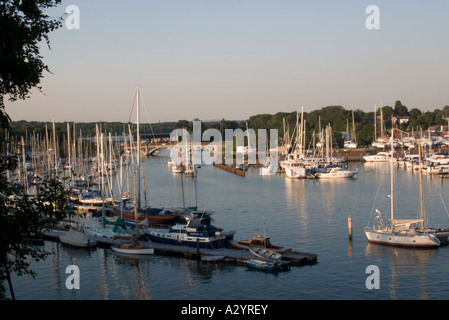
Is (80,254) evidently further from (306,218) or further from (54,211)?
(54,211)

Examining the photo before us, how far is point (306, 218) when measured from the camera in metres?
29.4

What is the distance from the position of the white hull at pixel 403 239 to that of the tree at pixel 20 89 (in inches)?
665

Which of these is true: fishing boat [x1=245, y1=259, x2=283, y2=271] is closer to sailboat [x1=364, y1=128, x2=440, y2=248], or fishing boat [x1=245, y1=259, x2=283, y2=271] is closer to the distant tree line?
sailboat [x1=364, y1=128, x2=440, y2=248]

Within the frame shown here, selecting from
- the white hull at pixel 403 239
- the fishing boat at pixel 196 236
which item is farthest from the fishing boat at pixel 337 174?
the fishing boat at pixel 196 236

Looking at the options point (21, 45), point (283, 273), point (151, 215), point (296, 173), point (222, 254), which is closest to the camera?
point (21, 45)

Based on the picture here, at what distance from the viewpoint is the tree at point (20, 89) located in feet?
24.7

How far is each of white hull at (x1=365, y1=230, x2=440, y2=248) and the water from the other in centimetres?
31

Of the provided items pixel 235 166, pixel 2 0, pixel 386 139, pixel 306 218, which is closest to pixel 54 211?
pixel 2 0

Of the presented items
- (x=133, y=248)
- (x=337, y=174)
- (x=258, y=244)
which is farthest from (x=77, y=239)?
(x=337, y=174)

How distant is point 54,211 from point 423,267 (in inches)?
589

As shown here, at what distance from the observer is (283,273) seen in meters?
19.0

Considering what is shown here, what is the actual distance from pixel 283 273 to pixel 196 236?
4823 millimetres
